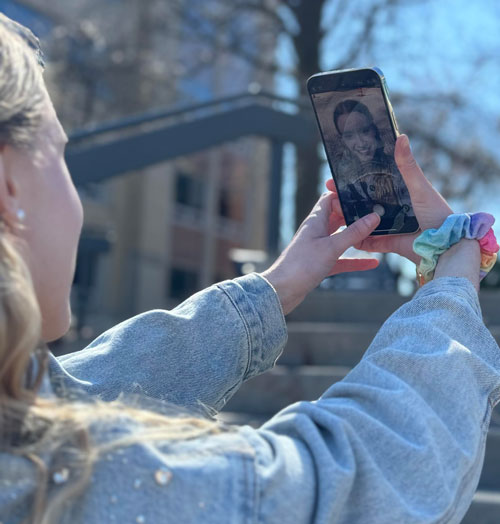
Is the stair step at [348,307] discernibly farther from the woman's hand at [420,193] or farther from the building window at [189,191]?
the building window at [189,191]

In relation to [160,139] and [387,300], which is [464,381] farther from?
[160,139]

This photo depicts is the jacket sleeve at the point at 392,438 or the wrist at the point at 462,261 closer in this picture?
the jacket sleeve at the point at 392,438

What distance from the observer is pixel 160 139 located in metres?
5.90

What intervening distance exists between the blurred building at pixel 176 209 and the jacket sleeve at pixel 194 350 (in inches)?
376

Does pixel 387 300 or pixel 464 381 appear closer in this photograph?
pixel 464 381

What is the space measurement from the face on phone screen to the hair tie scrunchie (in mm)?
189

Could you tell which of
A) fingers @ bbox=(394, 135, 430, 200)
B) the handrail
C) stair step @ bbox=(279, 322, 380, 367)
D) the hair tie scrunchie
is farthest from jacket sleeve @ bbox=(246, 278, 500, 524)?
the handrail

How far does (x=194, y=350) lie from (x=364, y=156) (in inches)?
19.6

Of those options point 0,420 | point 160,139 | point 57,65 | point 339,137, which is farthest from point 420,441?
point 57,65

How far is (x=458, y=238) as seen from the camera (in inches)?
49.3

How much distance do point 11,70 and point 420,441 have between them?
26.2 inches

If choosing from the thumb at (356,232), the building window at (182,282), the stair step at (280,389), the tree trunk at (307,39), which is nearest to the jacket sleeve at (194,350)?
the thumb at (356,232)

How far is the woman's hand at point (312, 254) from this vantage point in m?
1.51

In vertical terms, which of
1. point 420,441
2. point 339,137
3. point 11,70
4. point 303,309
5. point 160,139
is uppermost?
point 11,70
